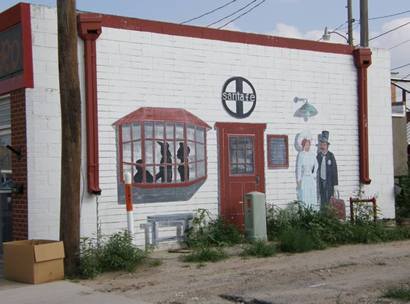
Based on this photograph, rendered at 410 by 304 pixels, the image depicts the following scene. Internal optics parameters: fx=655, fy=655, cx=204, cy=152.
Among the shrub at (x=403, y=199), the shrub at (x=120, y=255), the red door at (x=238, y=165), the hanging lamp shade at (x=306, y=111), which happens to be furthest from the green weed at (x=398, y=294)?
the shrub at (x=403, y=199)

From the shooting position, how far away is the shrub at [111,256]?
1055 cm

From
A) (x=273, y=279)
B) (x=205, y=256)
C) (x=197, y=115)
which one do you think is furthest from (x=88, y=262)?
(x=197, y=115)

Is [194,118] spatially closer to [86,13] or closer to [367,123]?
[86,13]

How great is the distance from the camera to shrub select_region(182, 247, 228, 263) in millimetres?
11875

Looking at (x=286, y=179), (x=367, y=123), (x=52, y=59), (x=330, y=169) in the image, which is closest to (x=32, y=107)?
(x=52, y=59)

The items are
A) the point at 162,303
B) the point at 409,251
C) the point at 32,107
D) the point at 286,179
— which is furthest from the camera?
the point at 286,179

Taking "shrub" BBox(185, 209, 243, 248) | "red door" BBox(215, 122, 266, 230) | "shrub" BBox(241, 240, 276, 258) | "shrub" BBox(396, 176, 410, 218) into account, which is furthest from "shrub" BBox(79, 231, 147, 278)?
"shrub" BBox(396, 176, 410, 218)

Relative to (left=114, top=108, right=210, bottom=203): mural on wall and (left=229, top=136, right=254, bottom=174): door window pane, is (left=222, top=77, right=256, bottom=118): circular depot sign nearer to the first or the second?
(left=229, top=136, right=254, bottom=174): door window pane

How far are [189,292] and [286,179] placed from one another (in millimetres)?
6317

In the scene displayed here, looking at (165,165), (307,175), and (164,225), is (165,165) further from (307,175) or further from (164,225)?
(307,175)

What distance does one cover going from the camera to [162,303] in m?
8.63

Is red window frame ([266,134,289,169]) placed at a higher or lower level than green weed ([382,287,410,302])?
higher

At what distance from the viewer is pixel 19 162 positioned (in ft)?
38.9

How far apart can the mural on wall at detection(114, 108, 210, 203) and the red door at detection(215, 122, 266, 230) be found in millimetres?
502
